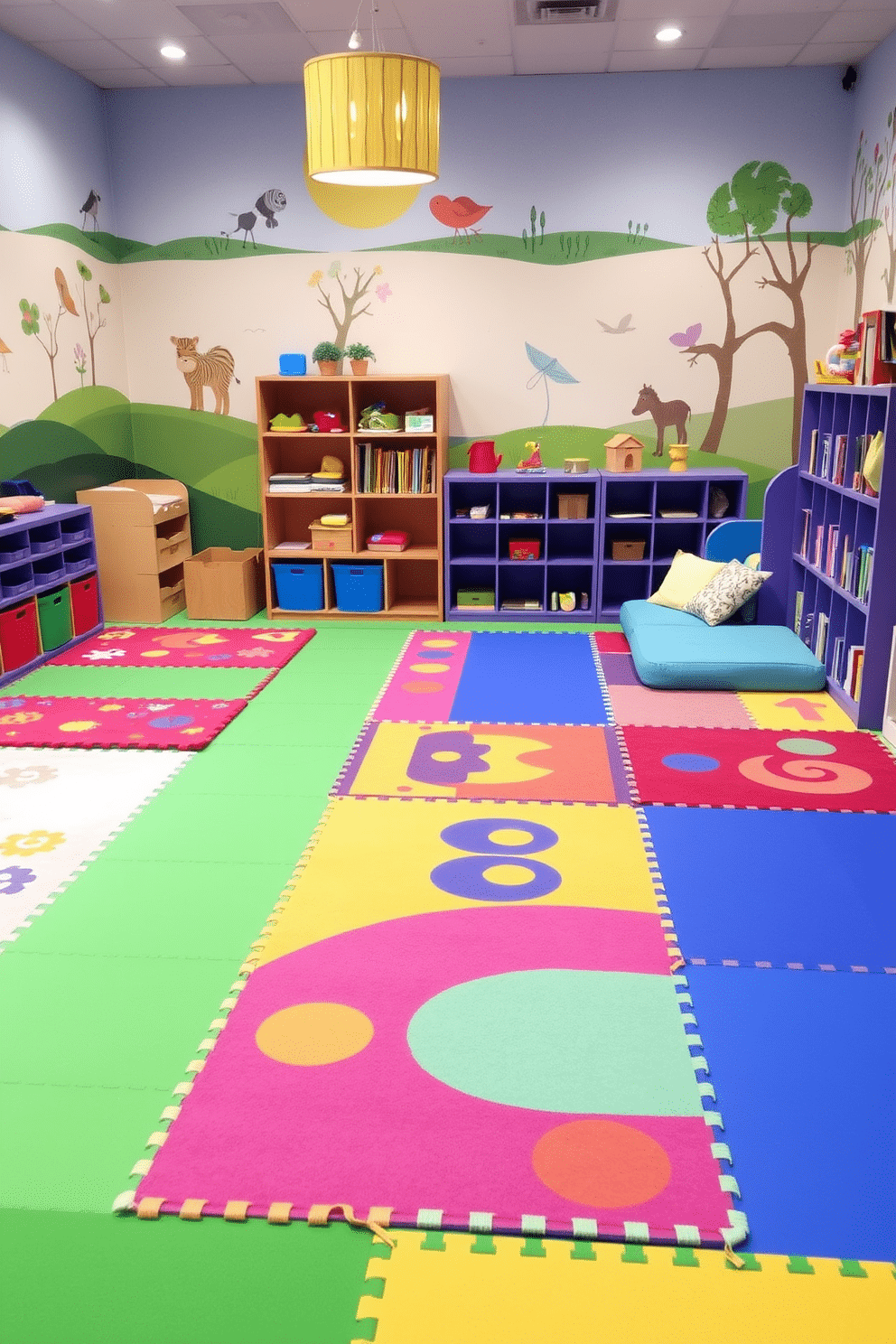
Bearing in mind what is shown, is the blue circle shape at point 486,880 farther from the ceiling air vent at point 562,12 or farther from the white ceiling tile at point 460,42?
the white ceiling tile at point 460,42

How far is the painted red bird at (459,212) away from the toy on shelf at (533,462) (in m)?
1.61

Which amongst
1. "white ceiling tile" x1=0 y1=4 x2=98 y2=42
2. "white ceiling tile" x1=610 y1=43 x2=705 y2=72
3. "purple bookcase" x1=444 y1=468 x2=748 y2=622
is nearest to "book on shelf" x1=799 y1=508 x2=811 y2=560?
"purple bookcase" x1=444 y1=468 x2=748 y2=622

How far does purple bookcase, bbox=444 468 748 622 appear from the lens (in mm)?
7812

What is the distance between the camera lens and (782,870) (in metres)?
3.97

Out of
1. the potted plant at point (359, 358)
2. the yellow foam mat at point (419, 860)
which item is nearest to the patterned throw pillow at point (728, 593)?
the yellow foam mat at point (419, 860)

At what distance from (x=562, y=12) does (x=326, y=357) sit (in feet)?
8.96

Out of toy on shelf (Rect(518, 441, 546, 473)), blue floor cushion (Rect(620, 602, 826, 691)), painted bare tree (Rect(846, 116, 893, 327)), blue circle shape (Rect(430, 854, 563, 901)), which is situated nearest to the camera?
blue circle shape (Rect(430, 854, 563, 901))

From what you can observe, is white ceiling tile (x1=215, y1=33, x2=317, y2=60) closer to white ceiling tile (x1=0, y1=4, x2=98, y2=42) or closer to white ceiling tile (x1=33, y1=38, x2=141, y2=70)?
white ceiling tile (x1=33, y1=38, x2=141, y2=70)

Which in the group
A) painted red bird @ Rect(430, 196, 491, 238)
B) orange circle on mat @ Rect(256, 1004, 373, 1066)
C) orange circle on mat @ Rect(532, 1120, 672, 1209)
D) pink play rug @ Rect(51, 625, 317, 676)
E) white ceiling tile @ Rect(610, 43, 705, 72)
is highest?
white ceiling tile @ Rect(610, 43, 705, 72)

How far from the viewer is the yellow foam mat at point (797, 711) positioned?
5.55m

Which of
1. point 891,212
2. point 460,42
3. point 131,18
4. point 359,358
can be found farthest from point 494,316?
point 131,18

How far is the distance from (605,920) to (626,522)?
4700 mm

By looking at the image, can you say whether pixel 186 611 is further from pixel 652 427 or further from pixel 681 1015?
pixel 681 1015

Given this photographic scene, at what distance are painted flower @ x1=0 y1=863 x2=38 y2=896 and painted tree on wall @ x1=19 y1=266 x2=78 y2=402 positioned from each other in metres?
4.34
